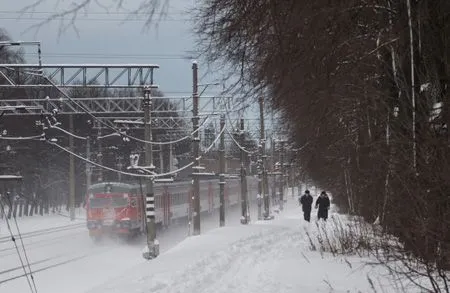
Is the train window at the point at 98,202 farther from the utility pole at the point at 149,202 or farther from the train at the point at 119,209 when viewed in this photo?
the utility pole at the point at 149,202

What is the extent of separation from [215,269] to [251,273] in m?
1.11

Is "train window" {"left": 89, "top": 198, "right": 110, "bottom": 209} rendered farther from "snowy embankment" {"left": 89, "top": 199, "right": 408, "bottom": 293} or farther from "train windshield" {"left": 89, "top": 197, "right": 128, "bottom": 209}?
"snowy embankment" {"left": 89, "top": 199, "right": 408, "bottom": 293}

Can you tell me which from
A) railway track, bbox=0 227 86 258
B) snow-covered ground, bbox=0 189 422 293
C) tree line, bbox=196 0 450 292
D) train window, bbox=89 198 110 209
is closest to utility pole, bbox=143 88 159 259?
snow-covered ground, bbox=0 189 422 293

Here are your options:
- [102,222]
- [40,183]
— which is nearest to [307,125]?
[102,222]

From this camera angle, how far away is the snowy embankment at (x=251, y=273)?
1077cm

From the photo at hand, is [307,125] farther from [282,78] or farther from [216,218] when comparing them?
[216,218]

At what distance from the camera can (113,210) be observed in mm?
32250

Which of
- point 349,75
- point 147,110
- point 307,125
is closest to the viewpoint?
point 349,75

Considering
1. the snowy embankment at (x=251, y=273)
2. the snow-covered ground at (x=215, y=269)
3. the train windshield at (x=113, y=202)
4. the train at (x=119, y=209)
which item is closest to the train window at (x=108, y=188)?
the train at (x=119, y=209)

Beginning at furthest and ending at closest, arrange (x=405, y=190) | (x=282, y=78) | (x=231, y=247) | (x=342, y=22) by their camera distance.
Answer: (x=231, y=247) → (x=282, y=78) → (x=342, y=22) → (x=405, y=190)

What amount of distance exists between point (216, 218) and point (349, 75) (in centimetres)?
4434

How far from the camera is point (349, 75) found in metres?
9.77

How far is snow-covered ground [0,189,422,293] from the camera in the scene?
36.5 ft

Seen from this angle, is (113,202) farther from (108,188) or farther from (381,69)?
(381,69)
